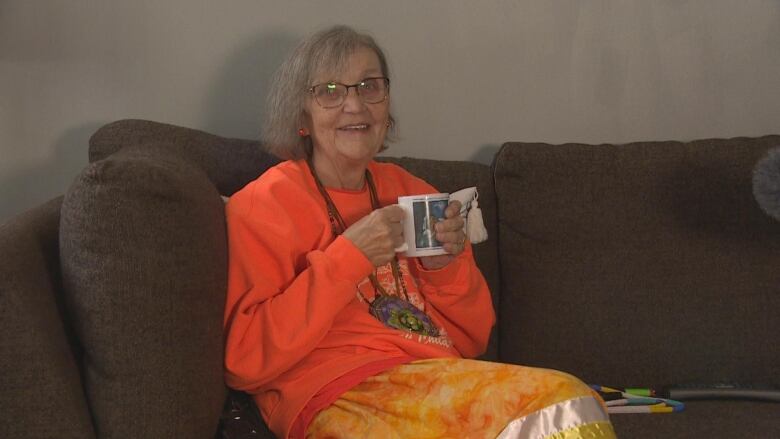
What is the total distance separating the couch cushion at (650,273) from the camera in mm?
1884

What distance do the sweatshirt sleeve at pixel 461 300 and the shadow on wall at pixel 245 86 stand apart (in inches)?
28.3

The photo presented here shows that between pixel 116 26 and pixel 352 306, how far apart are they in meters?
1.03

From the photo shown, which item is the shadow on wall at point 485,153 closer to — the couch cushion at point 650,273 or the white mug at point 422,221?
the couch cushion at point 650,273

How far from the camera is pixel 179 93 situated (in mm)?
2125

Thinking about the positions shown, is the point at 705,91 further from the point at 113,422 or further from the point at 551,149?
the point at 113,422

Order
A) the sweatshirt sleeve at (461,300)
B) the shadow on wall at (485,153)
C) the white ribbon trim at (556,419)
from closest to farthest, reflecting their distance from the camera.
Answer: the white ribbon trim at (556,419) < the sweatshirt sleeve at (461,300) < the shadow on wall at (485,153)

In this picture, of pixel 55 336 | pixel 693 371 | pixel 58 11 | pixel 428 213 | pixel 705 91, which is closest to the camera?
pixel 55 336

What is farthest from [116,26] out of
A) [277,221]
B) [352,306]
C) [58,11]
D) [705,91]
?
[705,91]

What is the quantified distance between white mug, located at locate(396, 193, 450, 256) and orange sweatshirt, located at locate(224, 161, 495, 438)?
0.09m

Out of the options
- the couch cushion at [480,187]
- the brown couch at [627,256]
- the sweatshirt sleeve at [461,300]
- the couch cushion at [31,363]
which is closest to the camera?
the couch cushion at [31,363]

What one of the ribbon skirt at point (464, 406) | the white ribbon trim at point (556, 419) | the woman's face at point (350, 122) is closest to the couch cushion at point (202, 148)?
the woman's face at point (350, 122)

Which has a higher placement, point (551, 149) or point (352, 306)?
point (551, 149)

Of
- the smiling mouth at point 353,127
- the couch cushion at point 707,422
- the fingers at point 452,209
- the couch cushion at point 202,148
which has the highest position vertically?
the smiling mouth at point 353,127

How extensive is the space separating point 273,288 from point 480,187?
27.7 inches
